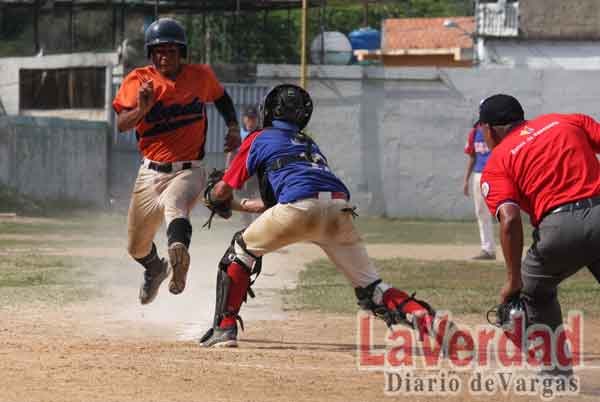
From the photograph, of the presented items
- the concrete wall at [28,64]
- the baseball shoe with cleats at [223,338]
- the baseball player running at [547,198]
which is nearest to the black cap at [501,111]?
the baseball player running at [547,198]

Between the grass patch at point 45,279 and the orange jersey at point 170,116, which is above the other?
the orange jersey at point 170,116

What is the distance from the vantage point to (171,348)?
8.46 m

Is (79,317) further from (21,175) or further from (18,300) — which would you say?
(21,175)

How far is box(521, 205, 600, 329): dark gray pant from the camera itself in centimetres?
692

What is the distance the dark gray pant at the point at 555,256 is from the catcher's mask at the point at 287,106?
6.58 ft

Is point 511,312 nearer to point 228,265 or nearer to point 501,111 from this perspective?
A: point 501,111

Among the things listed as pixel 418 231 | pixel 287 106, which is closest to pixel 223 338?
pixel 287 106

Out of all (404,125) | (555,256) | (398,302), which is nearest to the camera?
(555,256)

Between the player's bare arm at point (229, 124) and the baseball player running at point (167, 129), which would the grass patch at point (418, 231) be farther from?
the baseball player running at point (167, 129)

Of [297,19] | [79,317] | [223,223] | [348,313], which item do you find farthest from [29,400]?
[297,19]

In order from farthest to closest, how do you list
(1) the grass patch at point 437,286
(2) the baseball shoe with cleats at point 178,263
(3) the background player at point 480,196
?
(3) the background player at point 480,196 → (1) the grass patch at point 437,286 → (2) the baseball shoe with cleats at point 178,263

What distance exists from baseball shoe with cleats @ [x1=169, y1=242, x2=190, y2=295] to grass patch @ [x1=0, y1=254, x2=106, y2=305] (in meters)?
2.43

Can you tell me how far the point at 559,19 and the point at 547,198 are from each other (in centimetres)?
3005

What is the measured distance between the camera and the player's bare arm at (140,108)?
9281 mm
